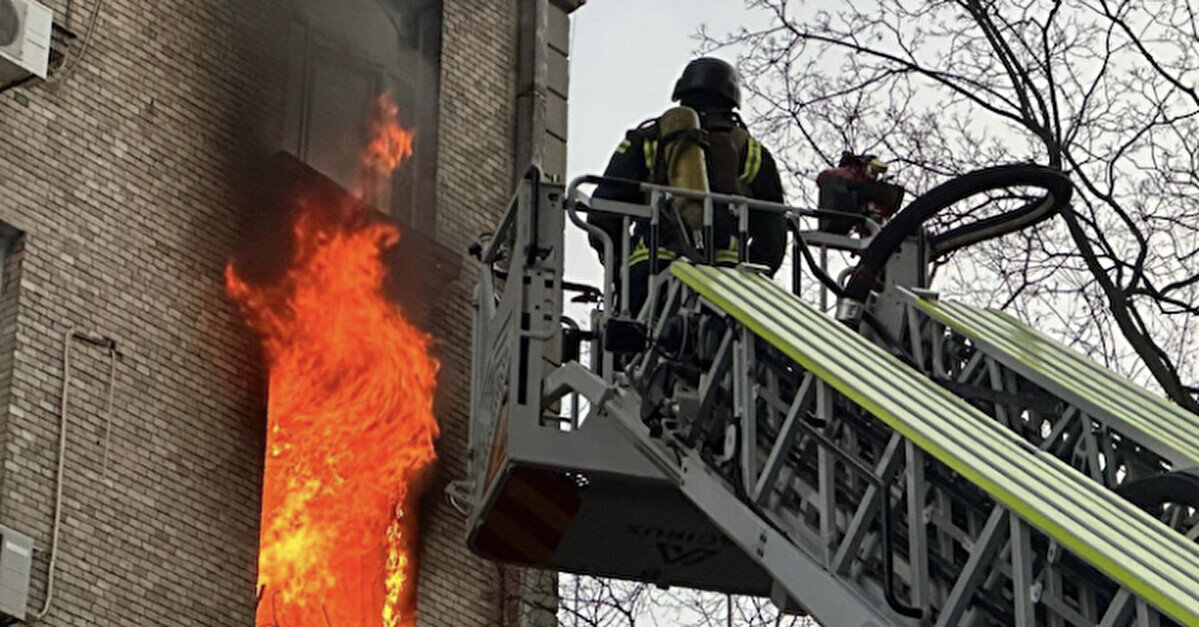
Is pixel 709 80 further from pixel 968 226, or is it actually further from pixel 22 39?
pixel 22 39

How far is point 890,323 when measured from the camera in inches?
419

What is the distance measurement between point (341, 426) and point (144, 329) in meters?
2.03

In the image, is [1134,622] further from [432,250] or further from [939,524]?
[432,250]

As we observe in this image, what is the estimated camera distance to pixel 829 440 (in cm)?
892

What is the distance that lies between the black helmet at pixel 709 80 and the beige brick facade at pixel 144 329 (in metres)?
4.09

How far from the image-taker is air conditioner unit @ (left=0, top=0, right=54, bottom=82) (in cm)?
1286

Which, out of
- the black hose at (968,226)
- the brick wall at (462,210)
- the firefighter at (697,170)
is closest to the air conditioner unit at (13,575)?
the brick wall at (462,210)

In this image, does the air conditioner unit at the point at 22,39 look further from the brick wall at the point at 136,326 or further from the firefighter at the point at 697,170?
the firefighter at the point at 697,170

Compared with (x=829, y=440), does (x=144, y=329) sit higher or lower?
higher

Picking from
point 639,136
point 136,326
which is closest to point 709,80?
point 639,136

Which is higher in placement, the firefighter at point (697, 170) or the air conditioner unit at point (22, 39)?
the air conditioner unit at point (22, 39)

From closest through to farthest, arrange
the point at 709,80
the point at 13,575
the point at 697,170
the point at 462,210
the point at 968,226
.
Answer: the point at 968,226, the point at 697,170, the point at 709,80, the point at 13,575, the point at 462,210

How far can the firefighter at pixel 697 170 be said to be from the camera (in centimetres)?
1094

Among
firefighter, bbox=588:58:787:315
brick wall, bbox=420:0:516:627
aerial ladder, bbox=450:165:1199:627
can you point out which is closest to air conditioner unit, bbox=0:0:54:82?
aerial ladder, bbox=450:165:1199:627
